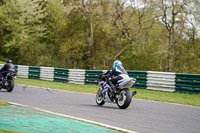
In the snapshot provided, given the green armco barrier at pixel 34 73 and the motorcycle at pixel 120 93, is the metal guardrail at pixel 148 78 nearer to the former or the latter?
the green armco barrier at pixel 34 73

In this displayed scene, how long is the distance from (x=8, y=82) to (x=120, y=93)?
7312mm

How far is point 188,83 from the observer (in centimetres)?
1683

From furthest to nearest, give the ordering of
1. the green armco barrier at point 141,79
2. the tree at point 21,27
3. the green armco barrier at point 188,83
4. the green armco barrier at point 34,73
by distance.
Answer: the tree at point 21,27, the green armco barrier at point 34,73, the green armco barrier at point 141,79, the green armco barrier at point 188,83

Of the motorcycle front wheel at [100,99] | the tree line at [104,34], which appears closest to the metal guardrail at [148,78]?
the motorcycle front wheel at [100,99]

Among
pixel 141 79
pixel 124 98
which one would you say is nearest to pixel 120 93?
pixel 124 98

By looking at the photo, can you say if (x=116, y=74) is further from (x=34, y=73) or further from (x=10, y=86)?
(x=34, y=73)

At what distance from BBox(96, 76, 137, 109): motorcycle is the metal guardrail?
270 inches

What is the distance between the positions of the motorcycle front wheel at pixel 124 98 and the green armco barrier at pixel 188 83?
7.09 m

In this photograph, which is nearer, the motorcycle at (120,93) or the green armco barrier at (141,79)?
the motorcycle at (120,93)

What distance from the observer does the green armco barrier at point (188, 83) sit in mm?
16453

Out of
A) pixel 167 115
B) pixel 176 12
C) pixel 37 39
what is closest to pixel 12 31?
pixel 37 39

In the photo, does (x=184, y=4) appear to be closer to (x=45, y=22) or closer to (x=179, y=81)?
(x=179, y=81)

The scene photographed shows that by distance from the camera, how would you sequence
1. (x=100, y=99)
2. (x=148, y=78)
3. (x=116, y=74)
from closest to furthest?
(x=116, y=74)
(x=100, y=99)
(x=148, y=78)

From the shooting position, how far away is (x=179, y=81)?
1725cm
